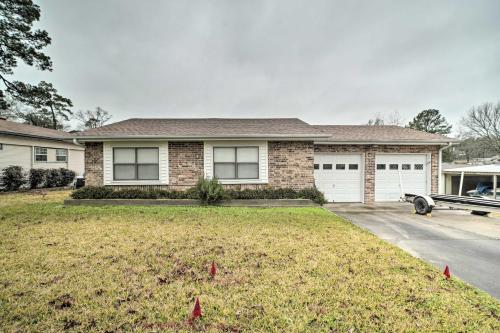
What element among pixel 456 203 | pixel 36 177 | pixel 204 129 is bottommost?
pixel 456 203

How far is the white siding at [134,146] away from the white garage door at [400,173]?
10216mm

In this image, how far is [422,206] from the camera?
839 centimetres

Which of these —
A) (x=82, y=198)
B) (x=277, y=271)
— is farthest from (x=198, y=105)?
(x=277, y=271)

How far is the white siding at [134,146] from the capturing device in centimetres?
977

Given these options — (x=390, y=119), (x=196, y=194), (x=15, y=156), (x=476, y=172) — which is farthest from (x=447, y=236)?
(x=390, y=119)

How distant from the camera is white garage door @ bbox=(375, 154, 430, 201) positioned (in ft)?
36.2

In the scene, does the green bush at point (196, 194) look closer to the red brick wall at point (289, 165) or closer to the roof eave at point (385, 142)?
the red brick wall at point (289, 165)

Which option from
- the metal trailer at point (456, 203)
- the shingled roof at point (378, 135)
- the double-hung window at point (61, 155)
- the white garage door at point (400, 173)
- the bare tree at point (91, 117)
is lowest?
the metal trailer at point (456, 203)

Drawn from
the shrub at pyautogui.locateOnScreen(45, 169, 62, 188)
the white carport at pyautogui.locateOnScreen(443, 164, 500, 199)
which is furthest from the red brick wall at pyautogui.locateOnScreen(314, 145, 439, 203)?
the shrub at pyautogui.locateOnScreen(45, 169, 62, 188)

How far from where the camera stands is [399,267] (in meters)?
3.78

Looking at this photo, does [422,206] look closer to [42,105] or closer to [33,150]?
[33,150]

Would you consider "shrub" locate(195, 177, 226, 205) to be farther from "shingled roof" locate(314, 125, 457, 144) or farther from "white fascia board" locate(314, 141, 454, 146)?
"shingled roof" locate(314, 125, 457, 144)

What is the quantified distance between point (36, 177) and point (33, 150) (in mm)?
2523

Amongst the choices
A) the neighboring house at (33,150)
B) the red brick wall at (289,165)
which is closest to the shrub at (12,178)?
the neighboring house at (33,150)
